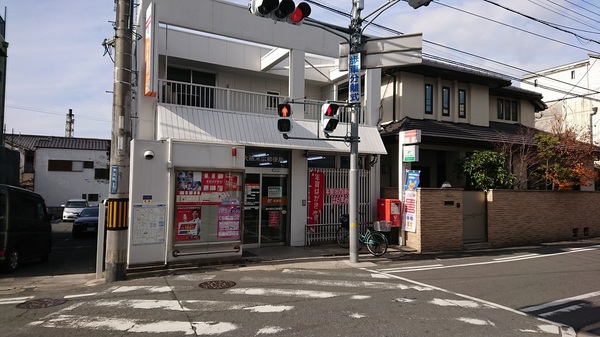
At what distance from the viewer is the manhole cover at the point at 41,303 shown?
6.78m

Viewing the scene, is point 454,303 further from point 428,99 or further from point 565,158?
point 565,158

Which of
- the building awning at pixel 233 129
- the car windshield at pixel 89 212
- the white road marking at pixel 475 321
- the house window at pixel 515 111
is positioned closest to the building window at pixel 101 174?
the car windshield at pixel 89 212

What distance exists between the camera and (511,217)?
52.4ft

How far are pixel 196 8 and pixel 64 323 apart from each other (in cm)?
960

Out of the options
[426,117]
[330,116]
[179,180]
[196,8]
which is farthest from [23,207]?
[426,117]

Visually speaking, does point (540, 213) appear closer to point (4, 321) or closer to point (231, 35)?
point (231, 35)

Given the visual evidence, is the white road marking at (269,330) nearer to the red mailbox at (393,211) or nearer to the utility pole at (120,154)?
the utility pole at (120,154)

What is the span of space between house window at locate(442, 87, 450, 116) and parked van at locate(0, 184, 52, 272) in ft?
55.4

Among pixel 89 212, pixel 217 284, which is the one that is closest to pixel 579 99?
pixel 217 284

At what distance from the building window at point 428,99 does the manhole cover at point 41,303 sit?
16.3m

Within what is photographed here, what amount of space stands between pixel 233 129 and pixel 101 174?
32201 millimetres

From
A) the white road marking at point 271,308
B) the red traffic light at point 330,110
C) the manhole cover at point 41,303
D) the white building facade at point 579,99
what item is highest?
the white building facade at point 579,99

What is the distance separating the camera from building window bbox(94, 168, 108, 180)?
3931 cm

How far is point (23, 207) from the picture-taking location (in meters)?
10.9
